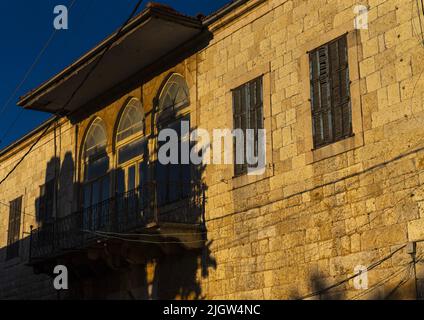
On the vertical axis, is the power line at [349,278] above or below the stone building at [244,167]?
below

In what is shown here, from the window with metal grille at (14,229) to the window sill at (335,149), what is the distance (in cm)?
1238

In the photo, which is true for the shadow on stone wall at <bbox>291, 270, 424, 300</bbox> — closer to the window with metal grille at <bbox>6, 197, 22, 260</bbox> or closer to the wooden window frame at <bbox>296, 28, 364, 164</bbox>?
the wooden window frame at <bbox>296, 28, 364, 164</bbox>

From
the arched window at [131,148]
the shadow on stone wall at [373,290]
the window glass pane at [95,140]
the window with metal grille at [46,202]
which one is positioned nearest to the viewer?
the shadow on stone wall at [373,290]

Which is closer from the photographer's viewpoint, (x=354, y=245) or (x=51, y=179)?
(x=354, y=245)

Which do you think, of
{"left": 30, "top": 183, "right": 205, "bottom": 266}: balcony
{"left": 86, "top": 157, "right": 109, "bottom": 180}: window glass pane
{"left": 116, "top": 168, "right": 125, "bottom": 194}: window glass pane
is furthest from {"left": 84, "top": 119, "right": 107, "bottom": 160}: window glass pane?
{"left": 30, "top": 183, "right": 205, "bottom": 266}: balcony

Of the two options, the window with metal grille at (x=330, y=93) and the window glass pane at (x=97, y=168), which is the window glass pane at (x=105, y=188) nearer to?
the window glass pane at (x=97, y=168)

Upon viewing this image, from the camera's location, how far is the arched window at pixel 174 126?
51.5ft

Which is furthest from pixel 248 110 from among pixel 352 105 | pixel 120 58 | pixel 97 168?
pixel 97 168

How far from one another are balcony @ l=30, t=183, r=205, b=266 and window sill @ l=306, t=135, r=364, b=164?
10.2 ft

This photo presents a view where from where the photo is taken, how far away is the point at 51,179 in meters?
20.9

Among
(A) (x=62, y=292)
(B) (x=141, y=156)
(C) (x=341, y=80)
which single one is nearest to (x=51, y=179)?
(A) (x=62, y=292)

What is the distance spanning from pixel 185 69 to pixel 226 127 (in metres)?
2.12

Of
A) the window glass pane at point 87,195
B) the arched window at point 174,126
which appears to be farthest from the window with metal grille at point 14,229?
the arched window at point 174,126
